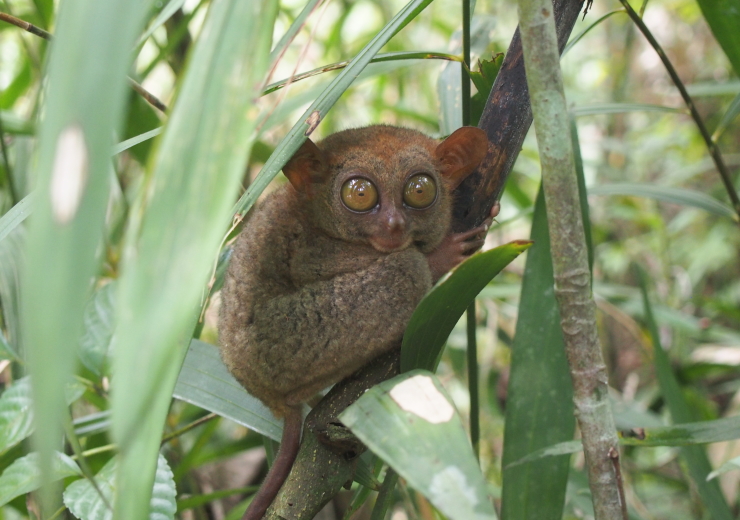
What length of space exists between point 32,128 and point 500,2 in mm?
5730

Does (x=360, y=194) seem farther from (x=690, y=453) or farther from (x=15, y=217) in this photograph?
(x=690, y=453)

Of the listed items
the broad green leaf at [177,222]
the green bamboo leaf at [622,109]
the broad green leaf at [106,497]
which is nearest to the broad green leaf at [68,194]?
the broad green leaf at [177,222]

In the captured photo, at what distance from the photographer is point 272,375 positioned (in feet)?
5.95

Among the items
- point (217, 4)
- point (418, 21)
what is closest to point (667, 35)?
point (418, 21)

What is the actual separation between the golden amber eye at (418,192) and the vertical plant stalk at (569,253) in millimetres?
838

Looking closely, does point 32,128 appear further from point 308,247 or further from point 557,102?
point 557,102

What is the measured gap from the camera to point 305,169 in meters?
1.98

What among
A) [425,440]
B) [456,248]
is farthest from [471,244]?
[425,440]

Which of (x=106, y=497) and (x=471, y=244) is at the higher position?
(x=471, y=244)

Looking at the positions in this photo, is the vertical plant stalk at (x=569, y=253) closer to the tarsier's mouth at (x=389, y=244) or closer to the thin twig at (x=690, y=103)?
the tarsier's mouth at (x=389, y=244)

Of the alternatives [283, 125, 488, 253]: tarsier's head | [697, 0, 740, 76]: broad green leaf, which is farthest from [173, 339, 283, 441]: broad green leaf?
[697, 0, 740, 76]: broad green leaf

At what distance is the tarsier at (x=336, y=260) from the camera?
1783 mm

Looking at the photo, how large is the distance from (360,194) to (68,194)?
142cm

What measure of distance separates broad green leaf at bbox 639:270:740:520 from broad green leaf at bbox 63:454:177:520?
1773 mm
